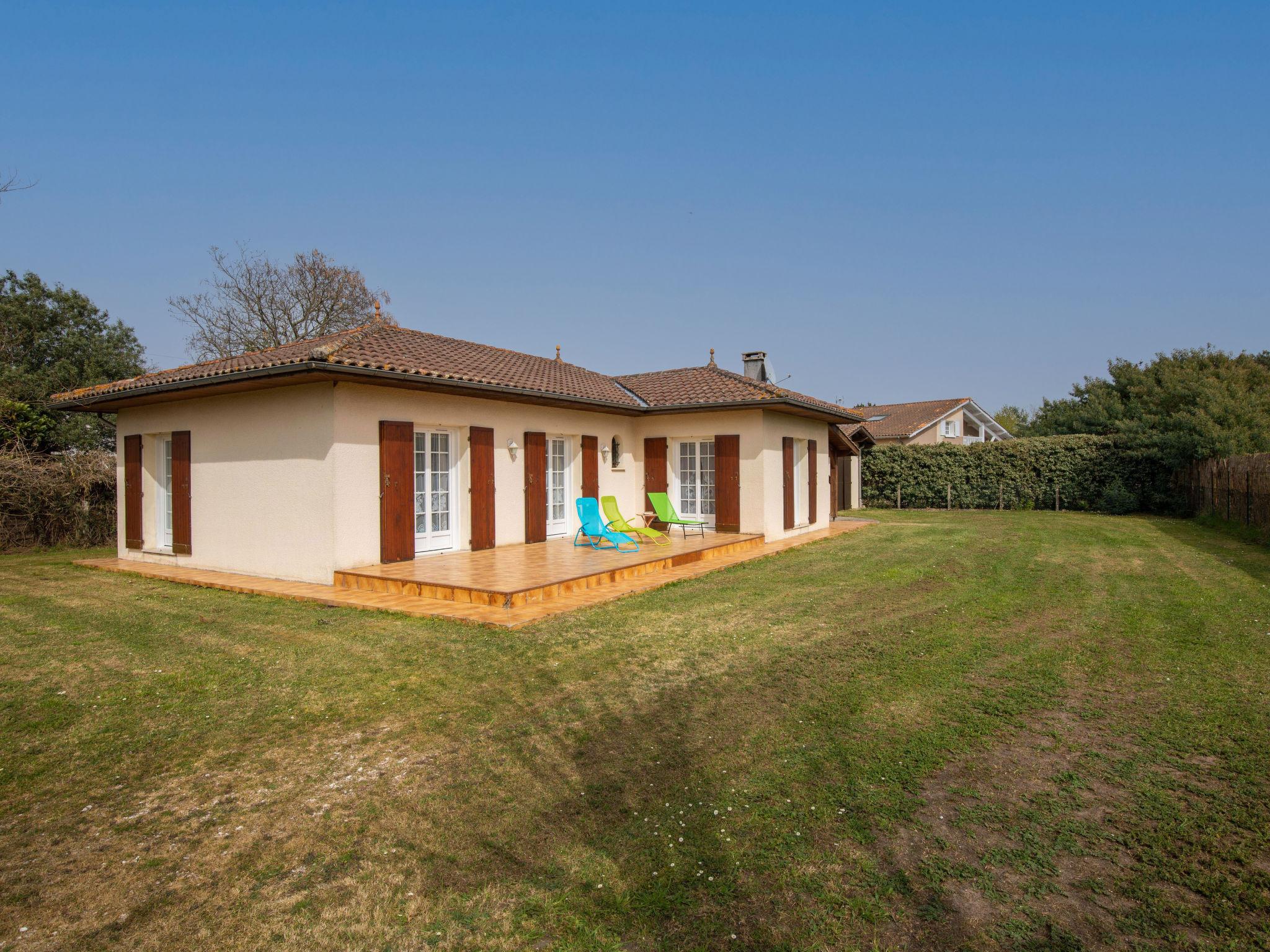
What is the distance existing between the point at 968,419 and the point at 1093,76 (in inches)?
992

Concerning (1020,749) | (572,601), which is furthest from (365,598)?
(1020,749)

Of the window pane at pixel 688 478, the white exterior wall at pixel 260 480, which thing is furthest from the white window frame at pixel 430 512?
the window pane at pixel 688 478

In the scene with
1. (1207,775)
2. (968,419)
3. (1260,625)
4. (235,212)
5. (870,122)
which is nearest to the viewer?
(1207,775)

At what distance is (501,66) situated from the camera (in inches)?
540

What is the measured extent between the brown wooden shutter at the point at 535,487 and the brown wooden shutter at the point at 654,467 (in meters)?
3.07

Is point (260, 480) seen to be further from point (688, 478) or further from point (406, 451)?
point (688, 478)

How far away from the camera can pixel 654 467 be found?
1510 cm

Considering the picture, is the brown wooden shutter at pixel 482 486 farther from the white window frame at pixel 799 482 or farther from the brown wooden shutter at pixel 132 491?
the white window frame at pixel 799 482

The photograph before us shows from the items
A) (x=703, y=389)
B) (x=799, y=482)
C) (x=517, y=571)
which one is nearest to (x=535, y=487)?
(x=517, y=571)

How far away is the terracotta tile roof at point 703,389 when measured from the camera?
13531mm

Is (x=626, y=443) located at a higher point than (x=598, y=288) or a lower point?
lower

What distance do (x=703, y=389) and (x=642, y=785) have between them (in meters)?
11.8

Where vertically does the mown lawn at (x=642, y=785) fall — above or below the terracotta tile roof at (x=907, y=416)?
below

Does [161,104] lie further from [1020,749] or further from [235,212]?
[1020,749]
